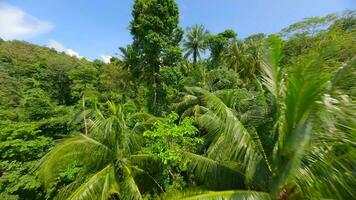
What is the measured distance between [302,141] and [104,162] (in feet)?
17.4

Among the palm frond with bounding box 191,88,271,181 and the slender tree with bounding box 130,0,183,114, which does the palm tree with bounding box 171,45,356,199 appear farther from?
the slender tree with bounding box 130,0,183,114

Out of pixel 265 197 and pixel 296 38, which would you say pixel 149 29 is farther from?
pixel 265 197

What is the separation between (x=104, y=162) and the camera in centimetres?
786

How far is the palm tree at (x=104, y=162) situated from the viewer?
679cm

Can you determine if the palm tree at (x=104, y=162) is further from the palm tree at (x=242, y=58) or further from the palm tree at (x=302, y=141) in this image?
the palm tree at (x=242, y=58)

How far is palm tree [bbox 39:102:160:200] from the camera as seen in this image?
22.3 ft

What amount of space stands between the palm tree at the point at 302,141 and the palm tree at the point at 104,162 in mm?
2688

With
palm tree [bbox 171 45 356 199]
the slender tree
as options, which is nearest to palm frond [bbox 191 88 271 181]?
palm tree [bbox 171 45 356 199]

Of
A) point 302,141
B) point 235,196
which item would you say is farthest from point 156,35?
point 302,141

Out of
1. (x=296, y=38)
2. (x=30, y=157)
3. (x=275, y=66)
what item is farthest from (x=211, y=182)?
(x=296, y=38)

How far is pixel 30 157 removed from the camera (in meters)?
14.2

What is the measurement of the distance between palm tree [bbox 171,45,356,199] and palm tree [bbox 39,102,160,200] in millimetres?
2688

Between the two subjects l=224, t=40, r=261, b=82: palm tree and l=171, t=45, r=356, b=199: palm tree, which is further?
l=224, t=40, r=261, b=82: palm tree

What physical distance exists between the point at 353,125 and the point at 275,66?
171 centimetres
